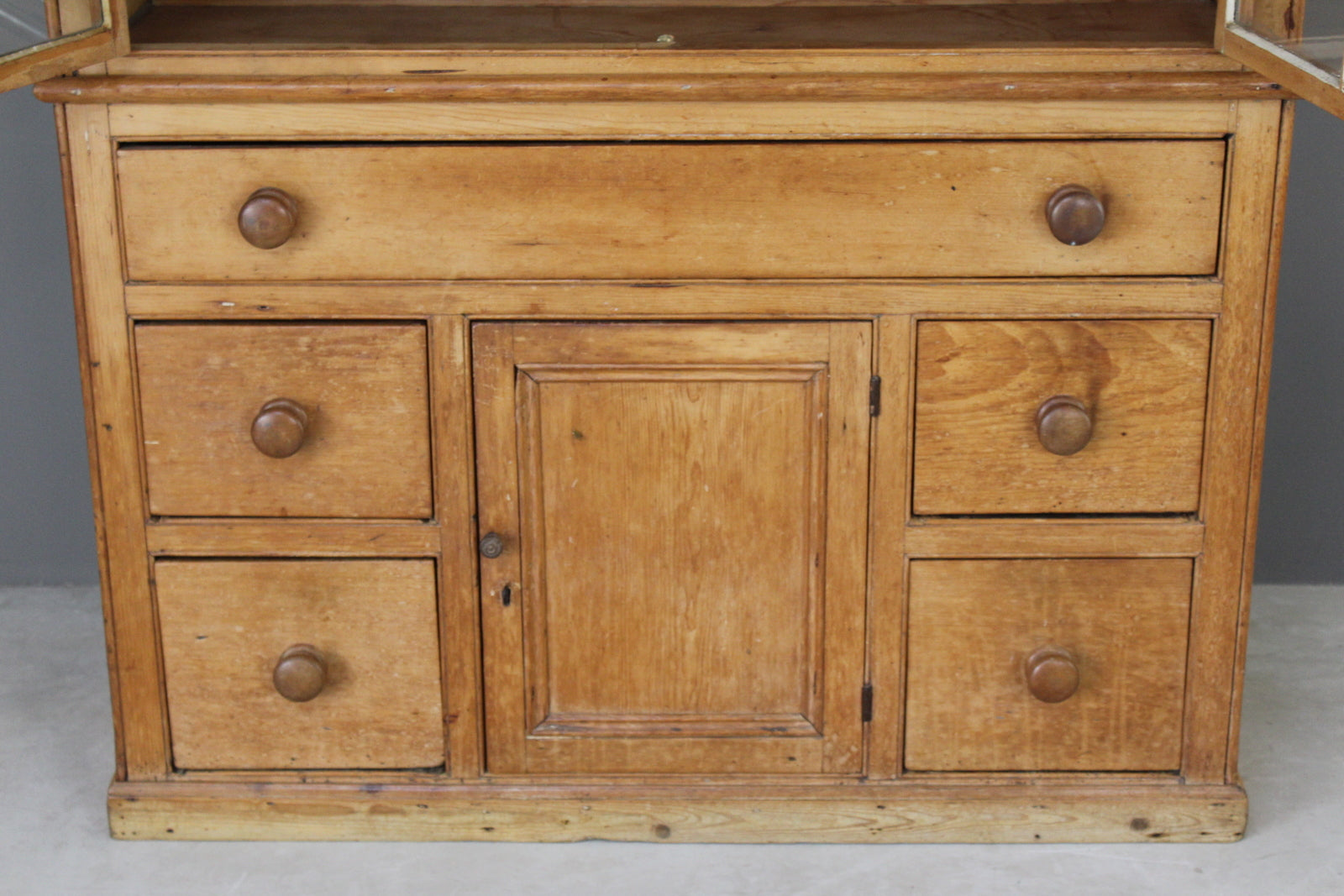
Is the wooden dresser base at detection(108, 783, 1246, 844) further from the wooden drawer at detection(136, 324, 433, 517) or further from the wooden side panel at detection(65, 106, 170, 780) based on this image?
the wooden drawer at detection(136, 324, 433, 517)

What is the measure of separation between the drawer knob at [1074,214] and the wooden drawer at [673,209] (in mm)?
22

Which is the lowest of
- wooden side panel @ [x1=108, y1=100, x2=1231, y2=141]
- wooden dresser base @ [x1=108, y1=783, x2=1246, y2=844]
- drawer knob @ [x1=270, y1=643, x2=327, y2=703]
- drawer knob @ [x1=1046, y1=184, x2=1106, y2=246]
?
wooden dresser base @ [x1=108, y1=783, x2=1246, y2=844]

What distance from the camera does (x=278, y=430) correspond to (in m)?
1.70

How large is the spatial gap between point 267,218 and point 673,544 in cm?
63

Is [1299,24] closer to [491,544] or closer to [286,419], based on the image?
[491,544]

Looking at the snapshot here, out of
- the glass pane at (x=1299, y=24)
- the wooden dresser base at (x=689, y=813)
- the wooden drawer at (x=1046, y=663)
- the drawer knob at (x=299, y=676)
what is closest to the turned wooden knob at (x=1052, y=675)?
the wooden drawer at (x=1046, y=663)

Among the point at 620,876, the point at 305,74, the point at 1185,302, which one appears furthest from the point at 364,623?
the point at 1185,302

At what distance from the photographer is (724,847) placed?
6.16ft

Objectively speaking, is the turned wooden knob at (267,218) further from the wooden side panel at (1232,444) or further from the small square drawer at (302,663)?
the wooden side panel at (1232,444)

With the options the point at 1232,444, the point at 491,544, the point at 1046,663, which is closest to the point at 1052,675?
the point at 1046,663

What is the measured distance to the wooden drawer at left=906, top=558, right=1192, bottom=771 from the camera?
1.79 metres

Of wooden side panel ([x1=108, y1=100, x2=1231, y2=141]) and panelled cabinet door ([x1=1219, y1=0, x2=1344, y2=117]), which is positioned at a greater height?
panelled cabinet door ([x1=1219, y1=0, x2=1344, y2=117])

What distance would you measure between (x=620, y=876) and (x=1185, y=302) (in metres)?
1.00

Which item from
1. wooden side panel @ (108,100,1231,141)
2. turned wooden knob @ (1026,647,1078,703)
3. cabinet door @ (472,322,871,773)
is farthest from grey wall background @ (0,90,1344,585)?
cabinet door @ (472,322,871,773)
